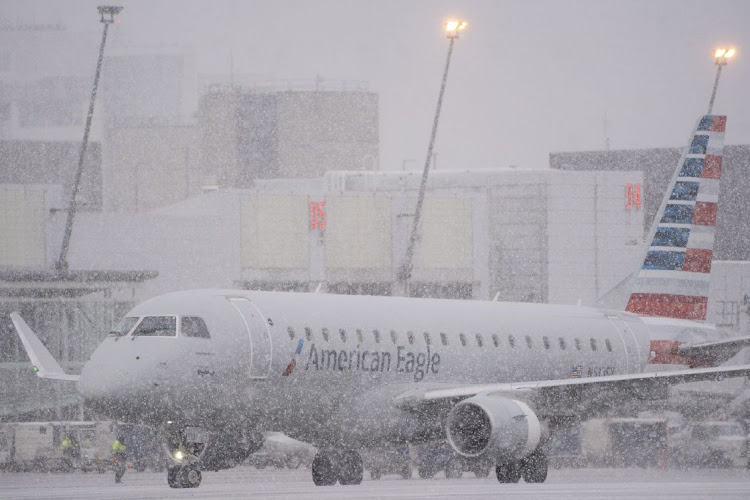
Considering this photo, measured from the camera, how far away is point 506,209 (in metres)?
92.1

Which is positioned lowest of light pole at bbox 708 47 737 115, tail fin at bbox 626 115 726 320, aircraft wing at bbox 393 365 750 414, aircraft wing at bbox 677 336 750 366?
aircraft wing at bbox 393 365 750 414

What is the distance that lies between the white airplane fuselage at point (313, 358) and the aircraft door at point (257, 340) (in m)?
0.02

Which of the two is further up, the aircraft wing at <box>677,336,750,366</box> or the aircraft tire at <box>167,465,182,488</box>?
the aircraft wing at <box>677,336,750,366</box>

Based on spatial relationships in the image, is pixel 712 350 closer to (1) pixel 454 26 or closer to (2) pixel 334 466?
(2) pixel 334 466

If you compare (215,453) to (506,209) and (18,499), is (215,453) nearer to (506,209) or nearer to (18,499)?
(18,499)

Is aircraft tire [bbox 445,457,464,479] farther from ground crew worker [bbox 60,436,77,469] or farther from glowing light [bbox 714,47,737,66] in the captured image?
glowing light [bbox 714,47,737,66]

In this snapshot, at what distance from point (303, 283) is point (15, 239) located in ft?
51.4

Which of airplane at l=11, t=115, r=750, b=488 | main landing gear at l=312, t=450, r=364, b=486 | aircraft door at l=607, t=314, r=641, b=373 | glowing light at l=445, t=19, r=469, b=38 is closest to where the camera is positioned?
airplane at l=11, t=115, r=750, b=488

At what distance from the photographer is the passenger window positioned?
3134 cm

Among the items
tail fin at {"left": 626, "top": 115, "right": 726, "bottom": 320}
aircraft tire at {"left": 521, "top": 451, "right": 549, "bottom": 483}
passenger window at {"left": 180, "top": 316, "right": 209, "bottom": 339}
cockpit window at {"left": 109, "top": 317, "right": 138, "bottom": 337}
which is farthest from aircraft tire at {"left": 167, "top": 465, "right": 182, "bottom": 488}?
tail fin at {"left": 626, "top": 115, "right": 726, "bottom": 320}

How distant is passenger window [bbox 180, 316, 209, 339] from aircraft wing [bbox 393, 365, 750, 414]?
5.95 metres

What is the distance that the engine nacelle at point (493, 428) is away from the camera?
3275cm

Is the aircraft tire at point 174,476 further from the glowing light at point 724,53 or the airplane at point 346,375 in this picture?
the glowing light at point 724,53

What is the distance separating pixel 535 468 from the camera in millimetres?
36781
